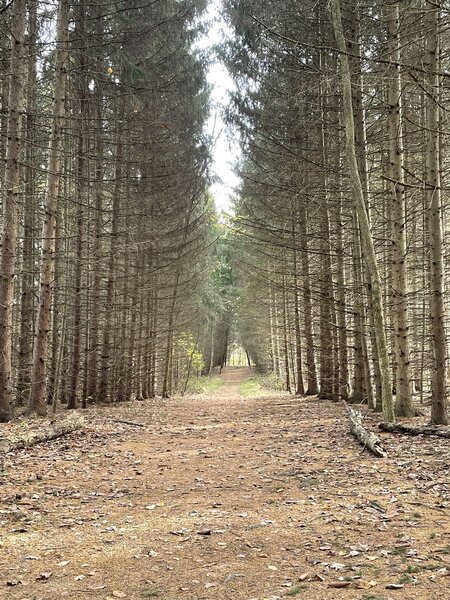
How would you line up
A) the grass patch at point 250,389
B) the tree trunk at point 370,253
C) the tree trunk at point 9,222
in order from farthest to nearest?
the grass patch at point 250,389 → the tree trunk at point 9,222 → the tree trunk at point 370,253

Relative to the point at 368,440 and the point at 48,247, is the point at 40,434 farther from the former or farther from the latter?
the point at 368,440

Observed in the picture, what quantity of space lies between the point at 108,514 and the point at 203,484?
Answer: 1.46 m

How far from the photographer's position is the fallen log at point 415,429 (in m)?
7.39

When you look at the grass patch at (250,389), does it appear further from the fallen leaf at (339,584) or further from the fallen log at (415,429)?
the fallen leaf at (339,584)

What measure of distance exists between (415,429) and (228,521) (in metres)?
4.25

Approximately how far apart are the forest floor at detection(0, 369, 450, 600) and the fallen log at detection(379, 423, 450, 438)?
8.6 inches

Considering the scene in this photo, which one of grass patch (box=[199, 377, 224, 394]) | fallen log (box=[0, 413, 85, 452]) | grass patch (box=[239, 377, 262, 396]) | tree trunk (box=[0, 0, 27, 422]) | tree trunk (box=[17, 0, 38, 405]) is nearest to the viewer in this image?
fallen log (box=[0, 413, 85, 452])

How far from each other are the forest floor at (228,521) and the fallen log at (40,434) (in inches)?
7.9

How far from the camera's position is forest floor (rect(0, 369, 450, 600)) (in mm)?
3475

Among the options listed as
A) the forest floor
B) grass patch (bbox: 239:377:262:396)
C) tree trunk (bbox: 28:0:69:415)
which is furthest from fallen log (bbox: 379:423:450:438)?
grass patch (bbox: 239:377:262:396)

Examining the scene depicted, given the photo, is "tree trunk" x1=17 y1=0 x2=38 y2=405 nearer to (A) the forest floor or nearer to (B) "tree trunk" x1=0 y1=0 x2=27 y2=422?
(B) "tree trunk" x1=0 y1=0 x2=27 y2=422

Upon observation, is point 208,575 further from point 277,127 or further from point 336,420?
point 277,127

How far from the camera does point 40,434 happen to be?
27.2 feet

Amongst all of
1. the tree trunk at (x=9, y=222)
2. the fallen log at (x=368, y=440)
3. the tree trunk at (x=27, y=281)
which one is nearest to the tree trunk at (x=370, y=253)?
the fallen log at (x=368, y=440)
